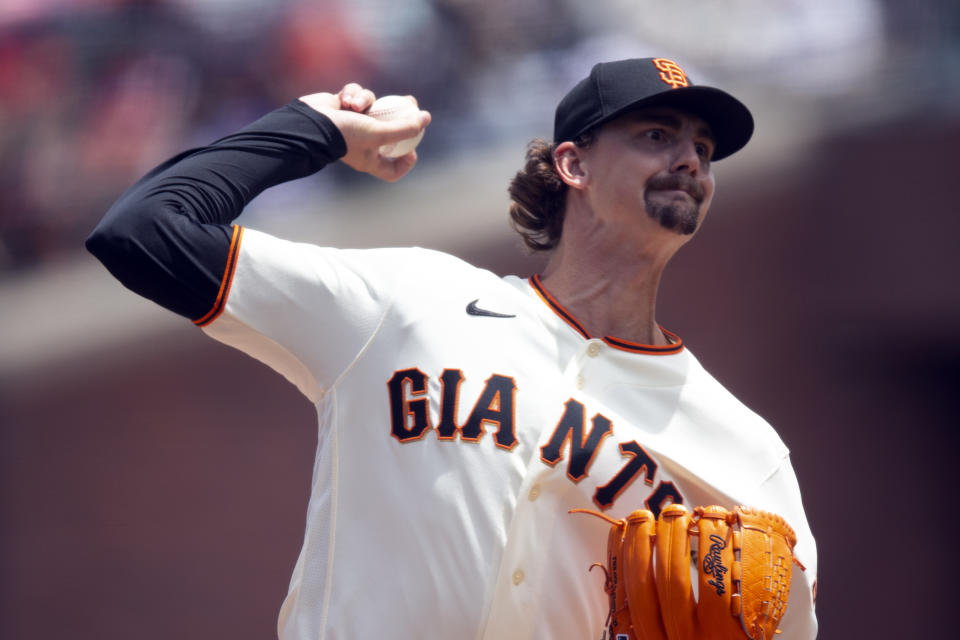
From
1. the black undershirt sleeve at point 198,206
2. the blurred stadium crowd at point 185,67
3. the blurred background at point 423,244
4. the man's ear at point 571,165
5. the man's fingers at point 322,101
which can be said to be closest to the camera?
the black undershirt sleeve at point 198,206

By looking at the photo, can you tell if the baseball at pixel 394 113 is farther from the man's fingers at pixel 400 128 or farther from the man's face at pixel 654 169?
the man's face at pixel 654 169

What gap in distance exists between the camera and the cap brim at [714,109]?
230cm

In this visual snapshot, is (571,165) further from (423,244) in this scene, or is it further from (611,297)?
(423,244)

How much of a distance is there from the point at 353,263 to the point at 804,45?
3.83m

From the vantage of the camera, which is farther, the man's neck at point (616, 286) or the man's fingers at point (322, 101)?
the man's neck at point (616, 286)

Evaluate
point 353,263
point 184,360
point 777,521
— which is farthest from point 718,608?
point 184,360

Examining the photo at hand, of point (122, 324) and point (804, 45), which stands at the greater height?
point (804, 45)

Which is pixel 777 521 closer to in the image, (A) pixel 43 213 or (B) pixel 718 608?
(B) pixel 718 608

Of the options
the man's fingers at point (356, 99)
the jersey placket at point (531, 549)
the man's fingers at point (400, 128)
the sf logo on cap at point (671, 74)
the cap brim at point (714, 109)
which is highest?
the sf logo on cap at point (671, 74)

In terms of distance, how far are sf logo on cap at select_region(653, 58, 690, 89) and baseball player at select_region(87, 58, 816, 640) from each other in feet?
0.05

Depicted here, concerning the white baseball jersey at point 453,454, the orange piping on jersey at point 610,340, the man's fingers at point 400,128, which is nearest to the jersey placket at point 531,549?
the white baseball jersey at point 453,454

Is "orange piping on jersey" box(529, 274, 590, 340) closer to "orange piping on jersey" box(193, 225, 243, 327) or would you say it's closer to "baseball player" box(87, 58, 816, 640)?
"baseball player" box(87, 58, 816, 640)

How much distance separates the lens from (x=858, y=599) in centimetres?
454

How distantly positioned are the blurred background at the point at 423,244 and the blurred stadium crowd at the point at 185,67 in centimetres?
1
